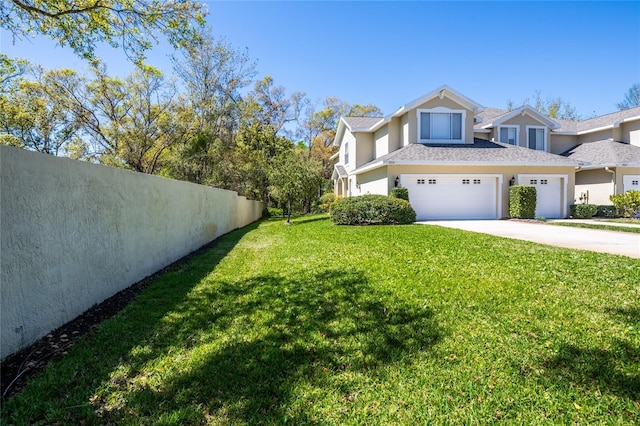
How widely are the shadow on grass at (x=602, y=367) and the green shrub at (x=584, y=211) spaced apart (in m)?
18.2

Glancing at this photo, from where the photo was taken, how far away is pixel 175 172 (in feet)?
78.6

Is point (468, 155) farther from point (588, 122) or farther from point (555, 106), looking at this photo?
point (555, 106)

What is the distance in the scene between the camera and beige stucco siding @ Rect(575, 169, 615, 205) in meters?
19.6

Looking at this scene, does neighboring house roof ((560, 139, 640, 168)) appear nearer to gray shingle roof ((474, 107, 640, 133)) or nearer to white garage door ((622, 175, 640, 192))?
white garage door ((622, 175, 640, 192))

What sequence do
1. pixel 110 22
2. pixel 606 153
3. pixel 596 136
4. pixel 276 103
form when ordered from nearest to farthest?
pixel 110 22, pixel 606 153, pixel 596 136, pixel 276 103

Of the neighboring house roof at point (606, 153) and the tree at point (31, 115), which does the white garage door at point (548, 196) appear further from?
the tree at point (31, 115)

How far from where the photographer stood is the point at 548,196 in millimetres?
18688

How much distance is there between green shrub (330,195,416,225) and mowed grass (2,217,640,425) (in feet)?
29.7

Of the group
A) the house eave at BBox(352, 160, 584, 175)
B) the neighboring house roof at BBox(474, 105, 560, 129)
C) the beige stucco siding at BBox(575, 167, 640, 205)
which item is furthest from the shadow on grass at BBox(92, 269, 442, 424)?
the beige stucco siding at BBox(575, 167, 640, 205)

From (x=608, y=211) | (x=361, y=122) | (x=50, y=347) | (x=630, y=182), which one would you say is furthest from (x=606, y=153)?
(x=50, y=347)

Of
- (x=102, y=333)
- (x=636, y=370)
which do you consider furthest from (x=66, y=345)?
(x=636, y=370)

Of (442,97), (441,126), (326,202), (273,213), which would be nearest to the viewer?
(442,97)

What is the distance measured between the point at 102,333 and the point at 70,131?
24443mm

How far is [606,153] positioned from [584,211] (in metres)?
5.17
